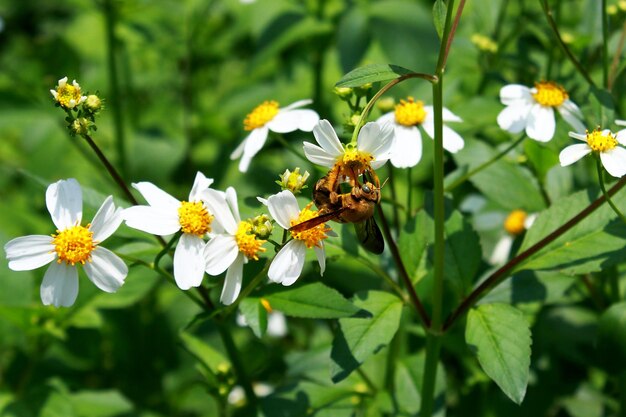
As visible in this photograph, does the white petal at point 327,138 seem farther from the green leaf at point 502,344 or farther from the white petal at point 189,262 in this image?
the green leaf at point 502,344

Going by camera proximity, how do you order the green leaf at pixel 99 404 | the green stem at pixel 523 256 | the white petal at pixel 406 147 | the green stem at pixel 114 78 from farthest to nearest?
the green stem at pixel 114 78 → the green leaf at pixel 99 404 → the white petal at pixel 406 147 → the green stem at pixel 523 256

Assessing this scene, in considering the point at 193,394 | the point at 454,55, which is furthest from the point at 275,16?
the point at 193,394

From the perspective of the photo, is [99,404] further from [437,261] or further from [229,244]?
[437,261]

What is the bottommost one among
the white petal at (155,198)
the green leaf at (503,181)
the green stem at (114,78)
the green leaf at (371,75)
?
the green leaf at (503,181)

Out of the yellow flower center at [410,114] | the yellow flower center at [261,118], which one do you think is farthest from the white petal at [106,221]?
the yellow flower center at [410,114]

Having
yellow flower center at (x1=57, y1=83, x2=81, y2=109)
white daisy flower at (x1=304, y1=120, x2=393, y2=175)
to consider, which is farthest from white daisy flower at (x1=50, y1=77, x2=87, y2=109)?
white daisy flower at (x1=304, y1=120, x2=393, y2=175)

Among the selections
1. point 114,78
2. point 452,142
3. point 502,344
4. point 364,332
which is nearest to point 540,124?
point 452,142

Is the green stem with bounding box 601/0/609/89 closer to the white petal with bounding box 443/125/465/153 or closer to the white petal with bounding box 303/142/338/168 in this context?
the white petal with bounding box 443/125/465/153
